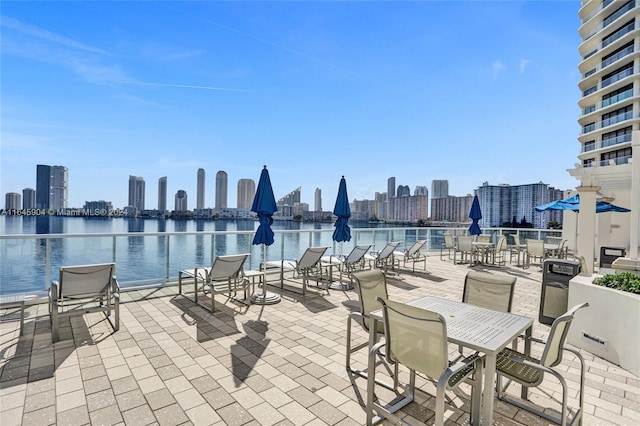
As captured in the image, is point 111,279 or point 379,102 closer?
point 111,279

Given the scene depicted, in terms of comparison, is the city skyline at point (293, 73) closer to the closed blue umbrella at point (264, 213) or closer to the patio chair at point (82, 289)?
the closed blue umbrella at point (264, 213)

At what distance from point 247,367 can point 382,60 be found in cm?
981

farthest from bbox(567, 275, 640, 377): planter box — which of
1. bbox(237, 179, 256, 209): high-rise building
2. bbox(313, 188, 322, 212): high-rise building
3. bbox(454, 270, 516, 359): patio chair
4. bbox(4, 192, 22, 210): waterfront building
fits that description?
bbox(313, 188, 322, 212): high-rise building

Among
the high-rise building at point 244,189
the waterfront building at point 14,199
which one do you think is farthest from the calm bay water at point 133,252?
the high-rise building at point 244,189

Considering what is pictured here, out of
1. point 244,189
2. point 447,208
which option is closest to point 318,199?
point 244,189

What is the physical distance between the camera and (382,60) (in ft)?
32.3

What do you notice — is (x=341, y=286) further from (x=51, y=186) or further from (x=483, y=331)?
(x=51, y=186)

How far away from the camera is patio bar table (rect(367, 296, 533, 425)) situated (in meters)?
1.87

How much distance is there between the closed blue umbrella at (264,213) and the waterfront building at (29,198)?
30.7 metres

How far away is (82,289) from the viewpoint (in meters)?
3.93

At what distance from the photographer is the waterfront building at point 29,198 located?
86.3 feet

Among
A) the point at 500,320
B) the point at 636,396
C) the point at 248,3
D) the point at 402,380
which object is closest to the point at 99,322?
the point at 402,380

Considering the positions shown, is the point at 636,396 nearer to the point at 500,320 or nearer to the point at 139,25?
the point at 500,320

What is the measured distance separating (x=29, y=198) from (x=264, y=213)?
111 feet
